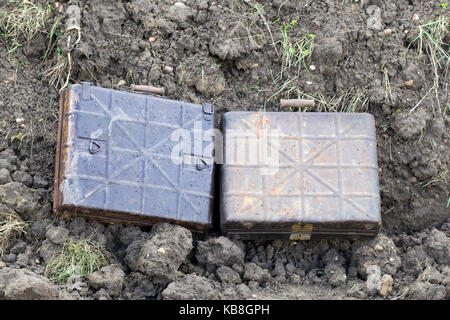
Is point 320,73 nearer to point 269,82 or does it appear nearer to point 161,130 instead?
point 269,82

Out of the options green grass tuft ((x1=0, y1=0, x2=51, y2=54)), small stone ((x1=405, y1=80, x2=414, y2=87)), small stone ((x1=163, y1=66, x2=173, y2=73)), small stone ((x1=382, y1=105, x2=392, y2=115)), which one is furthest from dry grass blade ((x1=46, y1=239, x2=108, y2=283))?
small stone ((x1=405, y1=80, x2=414, y2=87))

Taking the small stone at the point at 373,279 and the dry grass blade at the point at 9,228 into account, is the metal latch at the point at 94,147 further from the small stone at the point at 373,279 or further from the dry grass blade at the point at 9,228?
the small stone at the point at 373,279

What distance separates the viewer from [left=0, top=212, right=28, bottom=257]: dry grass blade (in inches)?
191

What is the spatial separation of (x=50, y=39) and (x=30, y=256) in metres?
1.57

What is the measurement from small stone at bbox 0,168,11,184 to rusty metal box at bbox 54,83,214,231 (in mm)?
299

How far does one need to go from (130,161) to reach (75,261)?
0.71 m

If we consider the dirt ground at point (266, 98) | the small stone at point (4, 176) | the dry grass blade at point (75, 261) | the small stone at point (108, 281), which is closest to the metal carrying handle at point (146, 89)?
the dirt ground at point (266, 98)

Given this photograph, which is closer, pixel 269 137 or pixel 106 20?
pixel 269 137

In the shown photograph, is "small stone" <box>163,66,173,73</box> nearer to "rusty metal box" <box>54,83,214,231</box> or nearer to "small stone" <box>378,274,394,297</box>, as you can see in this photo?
"rusty metal box" <box>54,83,214,231</box>

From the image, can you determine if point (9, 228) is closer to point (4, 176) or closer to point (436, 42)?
point (4, 176)

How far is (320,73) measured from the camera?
5758mm

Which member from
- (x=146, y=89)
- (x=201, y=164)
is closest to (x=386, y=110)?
(x=201, y=164)

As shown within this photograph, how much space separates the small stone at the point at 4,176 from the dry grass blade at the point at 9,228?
0.71ft

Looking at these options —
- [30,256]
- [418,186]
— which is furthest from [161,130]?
[418,186]
